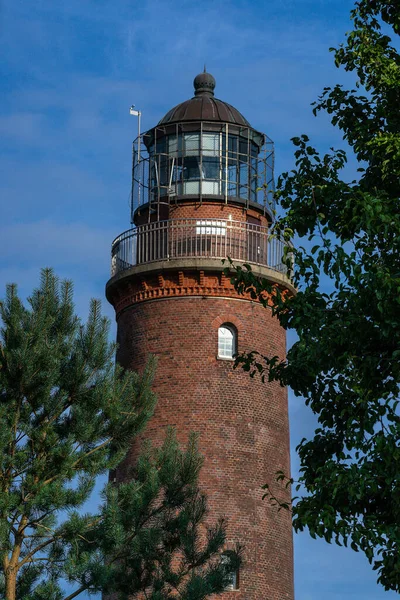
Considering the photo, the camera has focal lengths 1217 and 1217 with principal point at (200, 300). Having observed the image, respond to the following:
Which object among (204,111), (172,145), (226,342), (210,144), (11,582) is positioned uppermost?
(204,111)

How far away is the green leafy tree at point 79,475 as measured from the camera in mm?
19078

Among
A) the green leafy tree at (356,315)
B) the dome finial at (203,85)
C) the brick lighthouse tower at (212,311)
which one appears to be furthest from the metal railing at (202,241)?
the green leafy tree at (356,315)

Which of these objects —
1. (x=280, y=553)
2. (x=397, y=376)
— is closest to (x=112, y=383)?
(x=397, y=376)

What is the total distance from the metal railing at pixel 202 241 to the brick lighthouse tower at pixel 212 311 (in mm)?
25

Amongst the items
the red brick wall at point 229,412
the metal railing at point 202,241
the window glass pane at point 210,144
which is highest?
the window glass pane at point 210,144

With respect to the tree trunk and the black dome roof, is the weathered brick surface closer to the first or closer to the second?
the black dome roof

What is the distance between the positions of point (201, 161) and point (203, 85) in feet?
9.60

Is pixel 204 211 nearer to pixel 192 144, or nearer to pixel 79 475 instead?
pixel 192 144

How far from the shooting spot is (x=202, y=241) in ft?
97.8

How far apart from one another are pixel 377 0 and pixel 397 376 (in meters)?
6.26

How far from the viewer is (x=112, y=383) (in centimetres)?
2105

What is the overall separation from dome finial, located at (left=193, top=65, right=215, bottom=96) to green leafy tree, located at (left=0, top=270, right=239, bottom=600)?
1241cm

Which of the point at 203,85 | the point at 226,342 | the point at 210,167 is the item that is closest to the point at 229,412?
the point at 226,342

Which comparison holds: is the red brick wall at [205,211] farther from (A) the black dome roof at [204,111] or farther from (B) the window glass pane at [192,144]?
(A) the black dome roof at [204,111]
